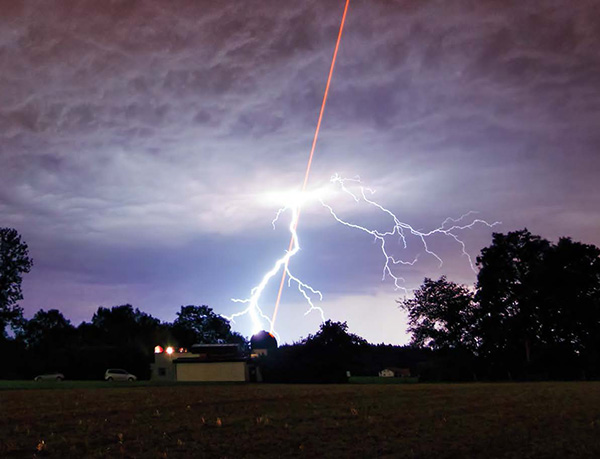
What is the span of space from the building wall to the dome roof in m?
27.3

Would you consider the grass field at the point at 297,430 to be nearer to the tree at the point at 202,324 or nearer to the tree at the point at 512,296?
the tree at the point at 512,296

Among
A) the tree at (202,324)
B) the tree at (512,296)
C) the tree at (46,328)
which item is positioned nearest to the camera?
the tree at (512,296)

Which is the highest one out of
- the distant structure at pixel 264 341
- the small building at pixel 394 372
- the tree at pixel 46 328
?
the tree at pixel 46 328

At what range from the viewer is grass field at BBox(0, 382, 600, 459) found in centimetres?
984

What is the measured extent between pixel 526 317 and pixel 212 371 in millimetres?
32341

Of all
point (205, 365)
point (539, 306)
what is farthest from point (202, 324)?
point (539, 306)

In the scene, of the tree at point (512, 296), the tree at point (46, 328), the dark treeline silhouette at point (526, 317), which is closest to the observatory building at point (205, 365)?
the dark treeline silhouette at point (526, 317)

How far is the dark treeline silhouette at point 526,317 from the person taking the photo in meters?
52.7

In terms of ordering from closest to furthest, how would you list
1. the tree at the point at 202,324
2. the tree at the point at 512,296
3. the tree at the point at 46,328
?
the tree at the point at 512,296
the tree at the point at 46,328
the tree at the point at 202,324

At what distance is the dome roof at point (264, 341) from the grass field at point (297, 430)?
63.9m

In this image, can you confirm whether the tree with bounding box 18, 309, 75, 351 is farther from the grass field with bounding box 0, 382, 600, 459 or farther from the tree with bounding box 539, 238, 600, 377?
the grass field with bounding box 0, 382, 600, 459

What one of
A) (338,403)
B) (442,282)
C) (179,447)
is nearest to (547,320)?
(442,282)

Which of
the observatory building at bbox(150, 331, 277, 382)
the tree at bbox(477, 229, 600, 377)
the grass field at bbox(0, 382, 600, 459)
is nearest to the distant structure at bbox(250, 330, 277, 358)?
the observatory building at bbox(150, 331, 277, 382)

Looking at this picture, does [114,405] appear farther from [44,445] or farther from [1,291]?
[1,291]
